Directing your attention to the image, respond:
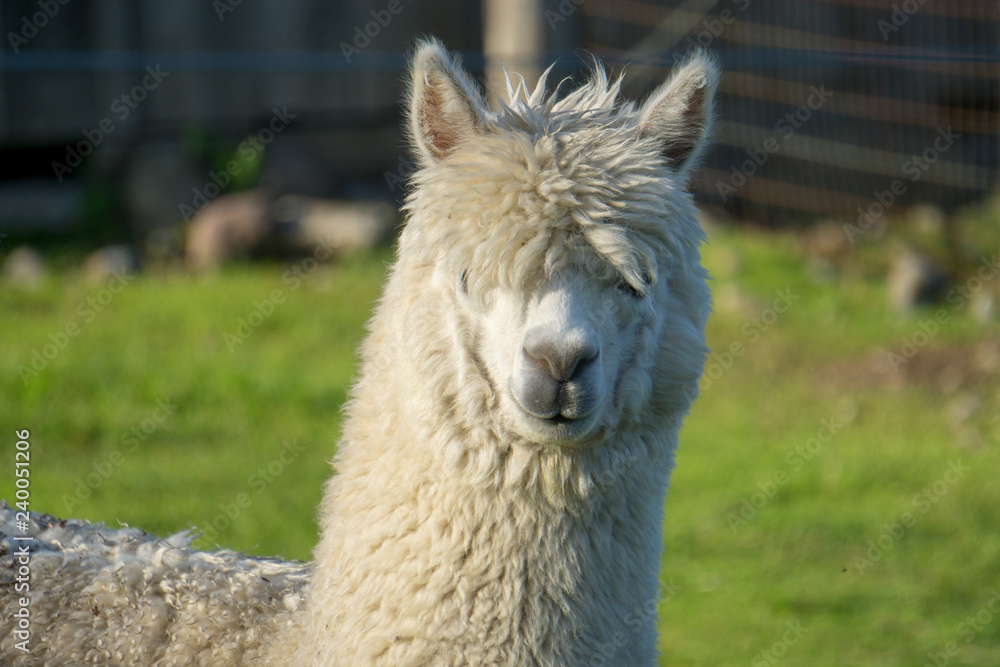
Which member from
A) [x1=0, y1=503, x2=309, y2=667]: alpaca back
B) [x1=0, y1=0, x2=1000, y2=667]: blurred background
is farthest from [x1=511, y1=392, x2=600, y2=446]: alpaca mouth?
[x1=0, y1=503, x2=309, y2=667]: alpaca back

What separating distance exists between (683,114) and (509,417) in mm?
835

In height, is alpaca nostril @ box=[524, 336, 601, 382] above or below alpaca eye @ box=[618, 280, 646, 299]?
below

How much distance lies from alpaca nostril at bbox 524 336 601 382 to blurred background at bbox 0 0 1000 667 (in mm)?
608

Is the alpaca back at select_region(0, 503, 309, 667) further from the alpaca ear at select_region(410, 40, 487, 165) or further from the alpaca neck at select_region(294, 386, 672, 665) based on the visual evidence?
the alpaca ear at select_region(410, 40, 487, 165)

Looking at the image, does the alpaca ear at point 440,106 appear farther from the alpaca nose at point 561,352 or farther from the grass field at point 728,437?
the grass field at point 728,437

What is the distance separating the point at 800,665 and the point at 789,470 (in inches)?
63.3

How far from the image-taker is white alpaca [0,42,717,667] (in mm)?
2061

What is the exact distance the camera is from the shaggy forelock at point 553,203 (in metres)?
2.08

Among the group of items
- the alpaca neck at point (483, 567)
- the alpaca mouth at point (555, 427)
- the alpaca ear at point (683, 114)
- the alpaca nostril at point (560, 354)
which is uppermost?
the alpaca ear at point (683, 114)

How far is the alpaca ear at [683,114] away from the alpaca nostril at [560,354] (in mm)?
603

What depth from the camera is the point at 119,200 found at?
834 cm

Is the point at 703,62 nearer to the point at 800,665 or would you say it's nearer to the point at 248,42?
the point at 800,665

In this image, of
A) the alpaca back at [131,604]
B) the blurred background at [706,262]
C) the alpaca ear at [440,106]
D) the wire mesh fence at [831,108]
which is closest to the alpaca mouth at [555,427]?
the blurred background at [706,262]

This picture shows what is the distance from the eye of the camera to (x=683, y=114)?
7.79 ft
